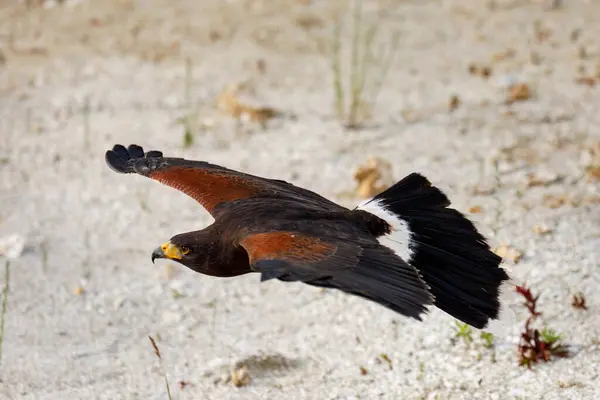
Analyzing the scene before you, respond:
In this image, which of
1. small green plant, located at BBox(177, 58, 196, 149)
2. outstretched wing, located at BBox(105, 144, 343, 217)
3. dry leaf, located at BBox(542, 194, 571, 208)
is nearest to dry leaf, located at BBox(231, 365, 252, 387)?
outstretched wing, located at BBox(105, 144, 343, 217)

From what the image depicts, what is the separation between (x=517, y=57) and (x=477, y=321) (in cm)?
466

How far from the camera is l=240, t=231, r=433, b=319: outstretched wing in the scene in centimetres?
381

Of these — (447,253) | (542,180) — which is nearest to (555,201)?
(542,180)

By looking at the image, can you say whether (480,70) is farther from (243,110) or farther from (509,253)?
(509,253)

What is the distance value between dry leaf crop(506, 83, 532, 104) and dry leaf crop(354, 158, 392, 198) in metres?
1.82

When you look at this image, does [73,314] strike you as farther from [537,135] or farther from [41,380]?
[537,135]

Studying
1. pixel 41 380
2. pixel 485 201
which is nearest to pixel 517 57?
pixel 485 201

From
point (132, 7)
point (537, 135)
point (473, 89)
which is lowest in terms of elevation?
point (537, 135)

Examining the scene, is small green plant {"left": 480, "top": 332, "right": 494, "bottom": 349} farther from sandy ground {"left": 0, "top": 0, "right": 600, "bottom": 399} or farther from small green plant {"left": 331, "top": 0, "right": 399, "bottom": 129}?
small green plant {"left": 331, "top": 0, "right": 399, "bottom": 129}

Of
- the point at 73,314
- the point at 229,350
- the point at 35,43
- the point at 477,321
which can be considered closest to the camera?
the point at 477,321

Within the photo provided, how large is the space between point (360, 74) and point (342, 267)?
482 cm

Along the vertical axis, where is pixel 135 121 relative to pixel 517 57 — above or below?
below

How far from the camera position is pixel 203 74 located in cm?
898

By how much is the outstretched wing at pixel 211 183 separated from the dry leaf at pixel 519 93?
336 cm
